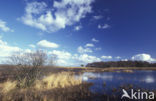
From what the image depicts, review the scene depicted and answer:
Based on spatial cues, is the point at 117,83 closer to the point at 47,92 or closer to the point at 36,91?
the point at 47,92

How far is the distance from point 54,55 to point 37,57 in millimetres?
2442

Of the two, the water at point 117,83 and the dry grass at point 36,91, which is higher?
the dry grass at point 36,91

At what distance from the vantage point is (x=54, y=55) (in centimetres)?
1162

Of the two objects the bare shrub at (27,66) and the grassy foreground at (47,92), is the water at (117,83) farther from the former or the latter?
the bare shrub at (27,66)

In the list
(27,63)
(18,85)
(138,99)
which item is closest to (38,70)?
(27,63)

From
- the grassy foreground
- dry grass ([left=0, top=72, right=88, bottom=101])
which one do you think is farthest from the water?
dry grass ([left=0, top=72, right=88, bottom=101])

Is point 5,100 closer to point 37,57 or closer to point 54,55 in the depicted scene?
point 37,57

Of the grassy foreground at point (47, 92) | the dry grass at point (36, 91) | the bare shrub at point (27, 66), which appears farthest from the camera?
the bare shrub at point (27, 66)

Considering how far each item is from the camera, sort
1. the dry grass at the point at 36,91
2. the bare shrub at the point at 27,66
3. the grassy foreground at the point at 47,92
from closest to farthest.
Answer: the dry grass at the point at 36,91, the grassy foreground at the point at 47,92, the bare shrub at the point at 27,66

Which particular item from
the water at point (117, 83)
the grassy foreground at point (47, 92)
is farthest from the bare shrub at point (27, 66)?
the water at point (117, 83)

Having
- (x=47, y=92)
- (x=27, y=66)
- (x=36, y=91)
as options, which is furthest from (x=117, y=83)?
(x=27, y=66)

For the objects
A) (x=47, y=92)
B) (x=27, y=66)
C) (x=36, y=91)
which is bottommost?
(x=47, y=92)

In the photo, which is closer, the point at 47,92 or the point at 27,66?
the point at 47,92

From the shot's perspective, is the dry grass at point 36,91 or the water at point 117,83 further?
the water at point 117,83
